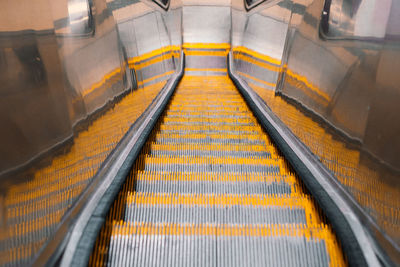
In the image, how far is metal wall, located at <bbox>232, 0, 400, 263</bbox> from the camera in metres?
1.46

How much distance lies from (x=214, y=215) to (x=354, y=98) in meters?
1.02

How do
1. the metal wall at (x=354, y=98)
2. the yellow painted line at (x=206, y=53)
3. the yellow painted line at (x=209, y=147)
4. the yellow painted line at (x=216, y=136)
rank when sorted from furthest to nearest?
the yellow painted line at (x=206, y=53), the yellow painted line at (x=216, y=136), the yellow painted line at (x=209, y=147), the metal wall at (x=354, y=98)

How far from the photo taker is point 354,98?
1879 mm

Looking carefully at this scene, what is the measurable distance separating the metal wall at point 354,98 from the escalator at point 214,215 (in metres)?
0.27

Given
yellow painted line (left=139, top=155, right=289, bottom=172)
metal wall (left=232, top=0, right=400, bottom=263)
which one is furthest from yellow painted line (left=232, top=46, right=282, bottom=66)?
yellow painted line (left=139, top=155, right=289, bottom=172)

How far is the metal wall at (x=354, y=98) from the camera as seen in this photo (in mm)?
1462

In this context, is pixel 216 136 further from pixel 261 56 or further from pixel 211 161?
pixel 261 56

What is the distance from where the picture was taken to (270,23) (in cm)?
464

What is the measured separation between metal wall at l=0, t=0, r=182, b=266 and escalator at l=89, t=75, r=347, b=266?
296 mm

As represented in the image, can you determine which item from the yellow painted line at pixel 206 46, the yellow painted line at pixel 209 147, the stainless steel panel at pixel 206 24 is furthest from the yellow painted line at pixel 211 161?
the stainless steel panel at pixel 206 24

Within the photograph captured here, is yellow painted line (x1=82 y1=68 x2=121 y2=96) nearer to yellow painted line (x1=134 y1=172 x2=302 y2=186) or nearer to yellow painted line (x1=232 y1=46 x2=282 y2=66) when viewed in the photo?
yellow painted line (x1=134 y1=172 x2=302 y2=186)

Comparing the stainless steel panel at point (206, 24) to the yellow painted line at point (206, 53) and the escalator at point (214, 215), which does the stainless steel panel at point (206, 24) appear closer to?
the yellow painted line at point (206, 53)

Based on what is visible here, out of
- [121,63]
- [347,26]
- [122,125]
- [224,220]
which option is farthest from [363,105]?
[121,63]

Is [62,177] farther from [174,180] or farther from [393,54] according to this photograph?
[393,54]
